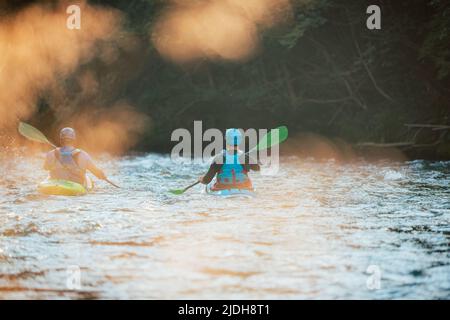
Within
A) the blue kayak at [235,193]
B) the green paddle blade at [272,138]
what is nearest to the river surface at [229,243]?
the blue kayak at [235,193]

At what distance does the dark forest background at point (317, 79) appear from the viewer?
22812 millimetres

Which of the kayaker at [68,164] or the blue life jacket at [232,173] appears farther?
the kayaker at [68,164]

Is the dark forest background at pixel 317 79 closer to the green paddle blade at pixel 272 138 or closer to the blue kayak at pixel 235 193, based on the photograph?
the green paddle blade at pixel 272 138

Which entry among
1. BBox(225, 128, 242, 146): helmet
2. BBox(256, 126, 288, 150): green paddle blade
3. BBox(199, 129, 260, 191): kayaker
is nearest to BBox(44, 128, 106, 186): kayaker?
BBox(199, 129, 260, 191): kayaker

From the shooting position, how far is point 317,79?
27.3m

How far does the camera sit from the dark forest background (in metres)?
22.8

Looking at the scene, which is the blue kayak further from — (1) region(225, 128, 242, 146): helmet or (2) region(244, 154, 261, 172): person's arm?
(1) region(225, 128, 242, 146): helmet

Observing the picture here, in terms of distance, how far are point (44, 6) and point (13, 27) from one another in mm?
1636

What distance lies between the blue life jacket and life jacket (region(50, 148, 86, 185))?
9.21 feet

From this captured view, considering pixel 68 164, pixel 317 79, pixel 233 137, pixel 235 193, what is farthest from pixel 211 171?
pixel 317 79

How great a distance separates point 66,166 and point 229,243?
5.89 meters

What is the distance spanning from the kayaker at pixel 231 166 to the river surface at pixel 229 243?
36 cm

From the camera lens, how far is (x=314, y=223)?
31.0 ft
